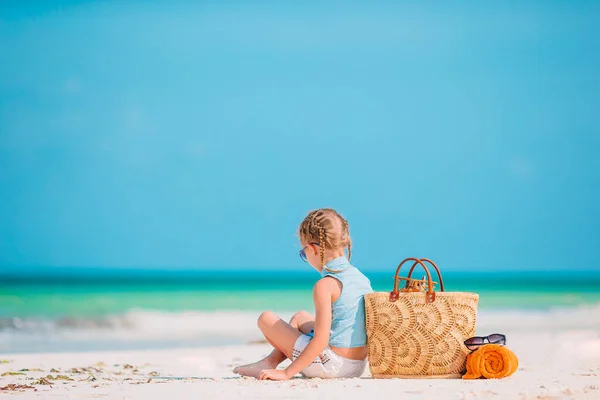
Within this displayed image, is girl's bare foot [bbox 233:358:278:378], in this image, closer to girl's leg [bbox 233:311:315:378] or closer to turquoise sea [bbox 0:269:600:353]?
girl's leg [bbox 233:311:315:378]

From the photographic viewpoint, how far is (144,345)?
1133 centimetres

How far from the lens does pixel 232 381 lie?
5.43 meters

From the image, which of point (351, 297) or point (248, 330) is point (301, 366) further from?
point (248, 330)

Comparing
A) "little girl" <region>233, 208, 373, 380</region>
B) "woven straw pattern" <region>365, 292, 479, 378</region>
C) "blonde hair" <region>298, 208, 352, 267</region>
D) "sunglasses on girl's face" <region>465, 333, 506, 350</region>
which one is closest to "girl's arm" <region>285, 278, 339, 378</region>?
"little girl" <region>233, 208, 373, 380</region>

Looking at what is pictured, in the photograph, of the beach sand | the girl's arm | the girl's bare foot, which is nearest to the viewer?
the beach sand

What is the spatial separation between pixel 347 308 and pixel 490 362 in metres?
0.97

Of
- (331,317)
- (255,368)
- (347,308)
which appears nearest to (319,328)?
(331,317)

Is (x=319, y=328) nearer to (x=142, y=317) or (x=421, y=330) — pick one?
(x=421, y=330)

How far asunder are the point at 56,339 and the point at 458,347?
9024 millimetres

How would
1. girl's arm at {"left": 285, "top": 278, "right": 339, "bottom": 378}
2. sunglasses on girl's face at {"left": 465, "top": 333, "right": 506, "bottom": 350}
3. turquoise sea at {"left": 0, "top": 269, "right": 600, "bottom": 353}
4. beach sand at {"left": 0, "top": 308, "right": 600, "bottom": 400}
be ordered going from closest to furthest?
beach sand at {"left": 0, "top": 308, "right": 600, "bottom": 400}, girl's arm at {"left": 285, "top": 278, "right": 339, "bottom": 378}, sunglasses on girl's face at {"left": 465, "top": 333, "right": 506, "bottom": 350}, turquoise sea at {"left": 0, "top": 269, "right": 600, "bottom": 353}

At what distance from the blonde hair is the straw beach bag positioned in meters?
0.41

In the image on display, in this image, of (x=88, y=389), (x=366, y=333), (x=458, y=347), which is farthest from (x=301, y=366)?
(x=88, y=389)

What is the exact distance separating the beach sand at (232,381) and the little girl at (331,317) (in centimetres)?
13

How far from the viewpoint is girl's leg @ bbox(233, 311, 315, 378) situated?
5359mm
